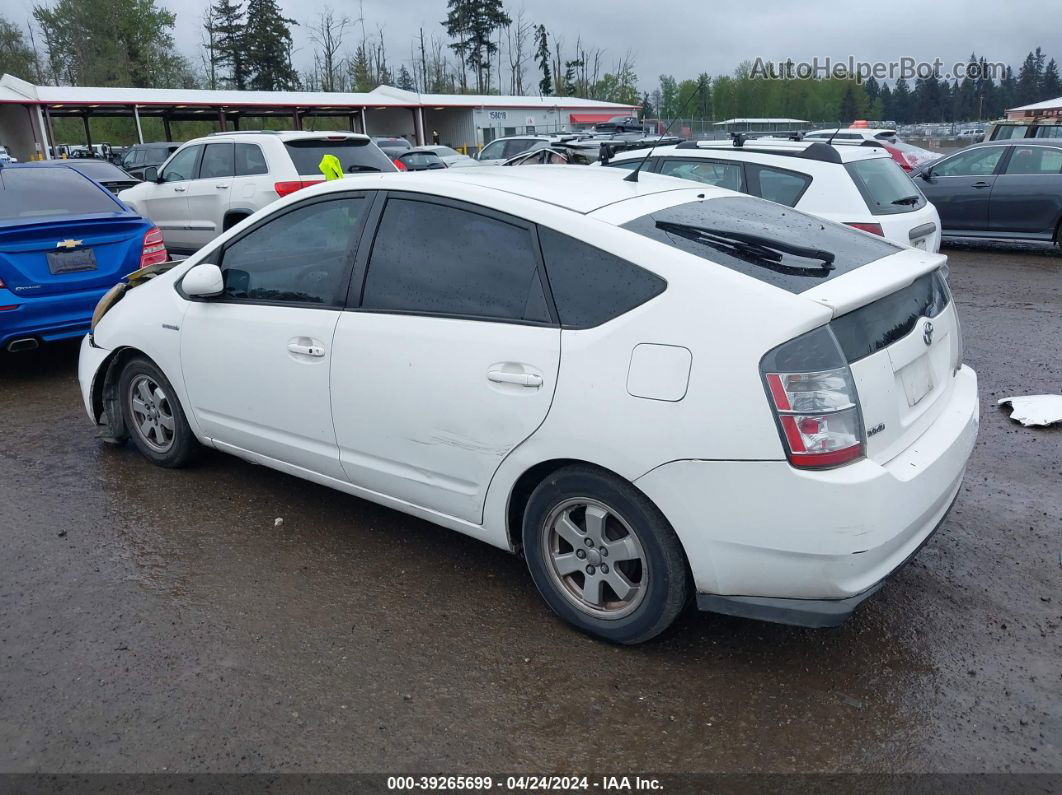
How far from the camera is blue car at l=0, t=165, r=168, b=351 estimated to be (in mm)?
6215

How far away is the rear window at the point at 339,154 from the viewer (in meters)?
11.1

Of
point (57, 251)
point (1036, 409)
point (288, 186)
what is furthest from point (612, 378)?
point (288, 186)

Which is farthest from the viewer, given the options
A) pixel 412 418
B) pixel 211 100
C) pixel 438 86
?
pixel 438 86

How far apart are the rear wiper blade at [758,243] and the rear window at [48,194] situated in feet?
18.5

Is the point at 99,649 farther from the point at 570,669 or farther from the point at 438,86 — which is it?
the point at 438,86

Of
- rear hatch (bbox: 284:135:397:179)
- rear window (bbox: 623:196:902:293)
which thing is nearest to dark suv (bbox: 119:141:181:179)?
rear hatch (bbox: 284:135:397:179)

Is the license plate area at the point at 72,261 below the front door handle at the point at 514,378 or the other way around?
below

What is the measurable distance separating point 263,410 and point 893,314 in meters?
2.74

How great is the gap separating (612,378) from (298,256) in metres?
1.88

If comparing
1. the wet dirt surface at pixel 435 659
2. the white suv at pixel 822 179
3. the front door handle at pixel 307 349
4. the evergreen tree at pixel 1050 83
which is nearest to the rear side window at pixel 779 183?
the white suv at pixel 822 179

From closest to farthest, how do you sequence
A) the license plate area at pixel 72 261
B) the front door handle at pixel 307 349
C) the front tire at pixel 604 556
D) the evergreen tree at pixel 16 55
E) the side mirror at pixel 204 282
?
the front tire at pixel 604 556 → the front door handle at pixel 307 349 → the side mirror at pixel 204 282 → the license plate area at pixel 72 261 → the evergreen tree at pixel 16 55

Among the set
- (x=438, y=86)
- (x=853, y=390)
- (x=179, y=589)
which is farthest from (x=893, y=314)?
(x=438, y=86)

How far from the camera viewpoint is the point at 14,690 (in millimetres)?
2961

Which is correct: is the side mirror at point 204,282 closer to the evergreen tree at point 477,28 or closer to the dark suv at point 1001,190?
the dark suv at point 1001,190
